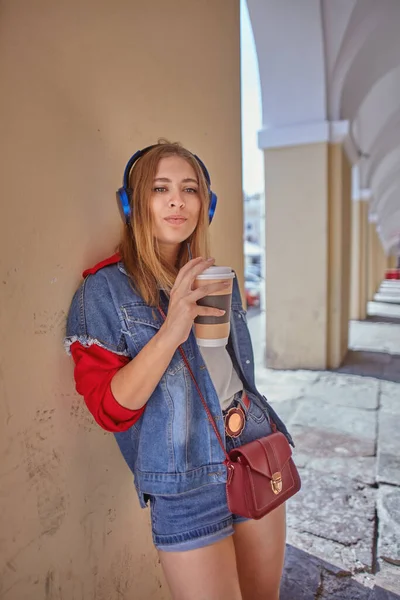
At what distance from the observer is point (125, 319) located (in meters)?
1.21

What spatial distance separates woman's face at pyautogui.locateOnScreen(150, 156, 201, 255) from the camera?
4.17 ft

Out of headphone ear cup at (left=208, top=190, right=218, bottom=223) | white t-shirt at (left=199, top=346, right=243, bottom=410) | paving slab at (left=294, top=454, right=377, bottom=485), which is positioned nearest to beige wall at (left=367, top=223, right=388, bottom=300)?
paving slab at (left=294, top=454, right=377, bottom=485)

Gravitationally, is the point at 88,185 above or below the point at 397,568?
above

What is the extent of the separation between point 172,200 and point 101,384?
56 centimetres

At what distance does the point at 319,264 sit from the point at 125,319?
493 centimetres

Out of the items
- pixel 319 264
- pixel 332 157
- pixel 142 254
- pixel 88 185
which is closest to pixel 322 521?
pixel 142 254

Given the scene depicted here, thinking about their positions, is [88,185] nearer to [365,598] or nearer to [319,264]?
[365,598]

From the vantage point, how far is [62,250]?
1.27 meters

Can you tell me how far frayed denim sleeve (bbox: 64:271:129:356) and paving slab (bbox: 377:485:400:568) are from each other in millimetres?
1980

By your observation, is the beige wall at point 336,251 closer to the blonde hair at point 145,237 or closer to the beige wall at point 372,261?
the blonde hair at point 145,237

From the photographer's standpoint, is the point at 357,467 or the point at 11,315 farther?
the point at 357,467

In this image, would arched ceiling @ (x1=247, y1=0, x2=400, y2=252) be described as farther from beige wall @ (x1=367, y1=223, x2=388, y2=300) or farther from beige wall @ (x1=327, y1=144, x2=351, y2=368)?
beige wall @ (x1=367, y1=223, x2=388, y2=300)

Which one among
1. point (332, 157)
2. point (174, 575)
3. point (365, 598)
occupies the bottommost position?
point (365, 598)

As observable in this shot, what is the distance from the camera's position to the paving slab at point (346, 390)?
452 centimetres
